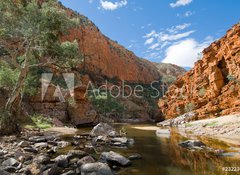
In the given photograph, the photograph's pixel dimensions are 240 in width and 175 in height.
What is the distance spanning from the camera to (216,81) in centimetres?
4359

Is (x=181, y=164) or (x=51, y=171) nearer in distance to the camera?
(x=51, y=171)

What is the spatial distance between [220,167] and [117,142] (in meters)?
8.06

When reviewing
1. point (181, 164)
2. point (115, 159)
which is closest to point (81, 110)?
point (115, 159)

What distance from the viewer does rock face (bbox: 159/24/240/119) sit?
39.1 m

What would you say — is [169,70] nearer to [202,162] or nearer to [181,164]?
[202,162]

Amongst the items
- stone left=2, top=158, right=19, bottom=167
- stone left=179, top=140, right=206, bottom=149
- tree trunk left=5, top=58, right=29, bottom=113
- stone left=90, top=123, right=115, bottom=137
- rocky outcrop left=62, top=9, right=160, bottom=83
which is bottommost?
stone left=2, top=158, right=19, bottom=167

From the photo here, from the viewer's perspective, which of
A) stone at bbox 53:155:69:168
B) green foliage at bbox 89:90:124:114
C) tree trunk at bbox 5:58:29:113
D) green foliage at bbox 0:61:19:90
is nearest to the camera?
stone at bbox 53:155:69:168

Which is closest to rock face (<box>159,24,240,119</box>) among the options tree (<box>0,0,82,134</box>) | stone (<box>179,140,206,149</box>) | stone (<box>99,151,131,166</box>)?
stone (<box>179,140,206,149</box>)

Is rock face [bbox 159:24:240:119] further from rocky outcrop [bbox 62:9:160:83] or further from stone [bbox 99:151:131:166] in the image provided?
rocky outcrop [bbox 62:9:160:83]

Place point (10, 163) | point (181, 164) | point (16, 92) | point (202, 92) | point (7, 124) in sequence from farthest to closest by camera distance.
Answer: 1. point (202, 92)
2. point (7, 124)
3. point (16, 92)
4. point (181, 164)
5. point (10, 163)

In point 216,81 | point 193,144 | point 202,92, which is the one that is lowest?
point 193,144

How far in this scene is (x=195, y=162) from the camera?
10250mm

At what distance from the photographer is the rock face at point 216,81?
128ft

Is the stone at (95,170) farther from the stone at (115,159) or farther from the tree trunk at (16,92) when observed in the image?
the tree trunk at (16,92)
